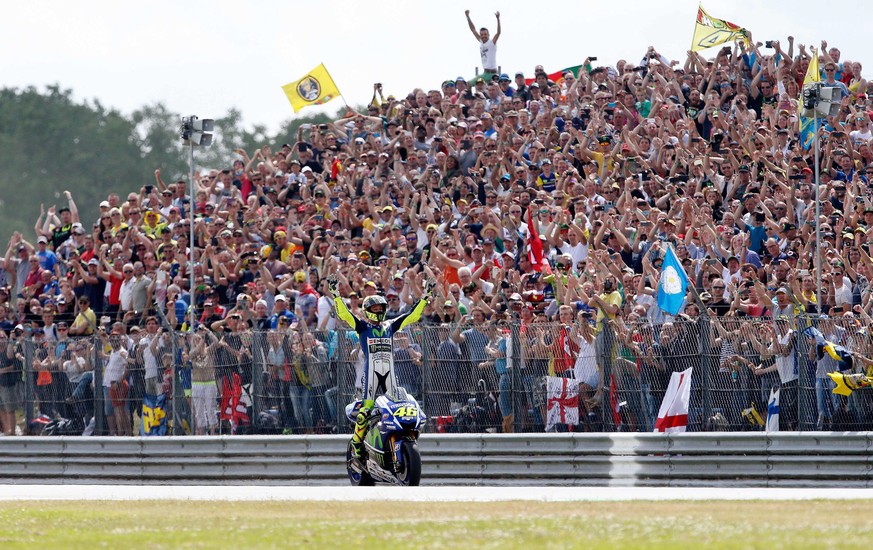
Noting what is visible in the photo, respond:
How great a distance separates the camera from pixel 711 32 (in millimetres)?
28906

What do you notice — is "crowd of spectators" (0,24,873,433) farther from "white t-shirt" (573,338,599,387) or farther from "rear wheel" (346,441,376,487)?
"rear wheel" (346,441,376,487)

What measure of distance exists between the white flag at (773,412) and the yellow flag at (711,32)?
38.5 feet

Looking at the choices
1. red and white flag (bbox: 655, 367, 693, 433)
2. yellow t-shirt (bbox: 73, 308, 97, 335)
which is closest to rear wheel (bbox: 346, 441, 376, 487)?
red and white flag (bbox: 655, 367, 693, 433)

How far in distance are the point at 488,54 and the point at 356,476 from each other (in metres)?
14.0

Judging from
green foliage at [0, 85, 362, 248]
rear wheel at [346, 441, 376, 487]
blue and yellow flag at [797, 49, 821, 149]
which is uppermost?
green foliage at [0, 85, 362, 248]

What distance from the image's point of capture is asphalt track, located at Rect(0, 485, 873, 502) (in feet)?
51.7

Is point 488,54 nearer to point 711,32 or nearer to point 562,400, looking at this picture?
point 711,32

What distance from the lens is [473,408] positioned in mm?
19953

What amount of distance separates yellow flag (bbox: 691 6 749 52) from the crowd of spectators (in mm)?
1183

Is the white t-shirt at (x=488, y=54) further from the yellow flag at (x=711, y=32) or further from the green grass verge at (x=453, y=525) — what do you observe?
the green grass verge at (x=453, y=525)

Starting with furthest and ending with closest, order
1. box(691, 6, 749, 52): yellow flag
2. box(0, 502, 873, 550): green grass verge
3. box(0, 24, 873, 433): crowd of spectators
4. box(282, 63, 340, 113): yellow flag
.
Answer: box(282, 63, 340, 113): yellow flag, box(691, 6, 749, 52): yellow flag, box(0, 24, 873, 433): crowd of spectators, box(0, 502, 873, 550): green grass verge

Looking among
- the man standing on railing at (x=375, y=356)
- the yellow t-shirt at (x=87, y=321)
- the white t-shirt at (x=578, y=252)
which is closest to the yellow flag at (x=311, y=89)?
the yellow t-shirt at (x=87, y=321)

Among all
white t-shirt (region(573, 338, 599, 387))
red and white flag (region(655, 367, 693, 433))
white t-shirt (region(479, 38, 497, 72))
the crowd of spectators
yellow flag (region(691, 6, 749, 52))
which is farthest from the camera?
white t-shirt (region(479, 38, 497, 72))

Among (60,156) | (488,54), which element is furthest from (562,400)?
(60,156)
